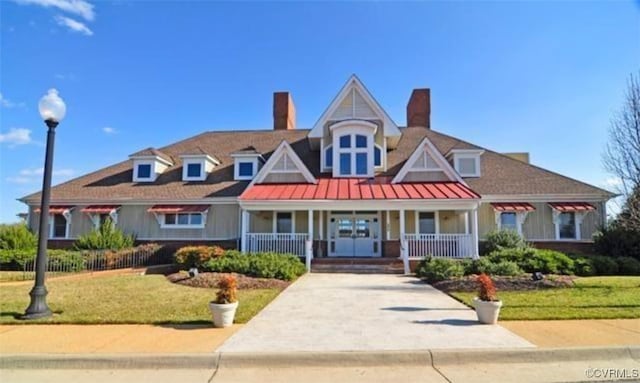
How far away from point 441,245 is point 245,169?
1215 centimetres

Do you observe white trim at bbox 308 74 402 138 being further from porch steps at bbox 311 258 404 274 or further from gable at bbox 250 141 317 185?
porch steps at bbox 311 258 404 274

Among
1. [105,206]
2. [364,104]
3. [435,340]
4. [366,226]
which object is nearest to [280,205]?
Result: [366,226]

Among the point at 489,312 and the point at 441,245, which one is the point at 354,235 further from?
the point at 489,312

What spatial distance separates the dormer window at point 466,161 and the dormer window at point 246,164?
11.6 meters

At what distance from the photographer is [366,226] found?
20.8 meters

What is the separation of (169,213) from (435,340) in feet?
59.3

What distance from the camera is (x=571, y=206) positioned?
1977 centimetres

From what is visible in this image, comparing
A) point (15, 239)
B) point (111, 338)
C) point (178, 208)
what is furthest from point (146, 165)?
point (111, 338)

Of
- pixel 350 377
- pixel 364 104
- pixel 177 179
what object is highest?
pixel 364 104

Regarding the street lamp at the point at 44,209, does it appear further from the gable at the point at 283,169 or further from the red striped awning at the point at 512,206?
the red striped awning at the point at 512,206

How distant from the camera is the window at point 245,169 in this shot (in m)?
23.0

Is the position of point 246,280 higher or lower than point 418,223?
lower

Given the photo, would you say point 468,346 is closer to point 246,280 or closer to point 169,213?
point 246,280

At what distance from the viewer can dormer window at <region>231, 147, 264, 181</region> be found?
22.8 metres
